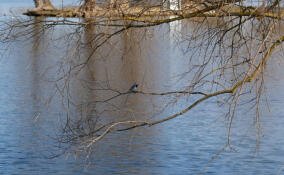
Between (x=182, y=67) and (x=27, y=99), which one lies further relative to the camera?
(x=182, y=67)

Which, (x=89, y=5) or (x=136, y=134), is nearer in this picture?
(x=89, y=5)

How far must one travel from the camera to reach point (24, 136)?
26.3ft

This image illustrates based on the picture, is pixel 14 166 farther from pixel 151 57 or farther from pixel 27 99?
pixel 151 57

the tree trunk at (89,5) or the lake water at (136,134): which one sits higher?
the tree trunk at (89,5)

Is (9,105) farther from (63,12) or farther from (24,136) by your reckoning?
(63,12)

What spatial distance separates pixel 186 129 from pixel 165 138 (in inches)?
21.9

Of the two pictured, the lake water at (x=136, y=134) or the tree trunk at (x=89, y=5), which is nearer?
the tree trunk at (x=89, y=5)

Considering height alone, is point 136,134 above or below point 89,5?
below

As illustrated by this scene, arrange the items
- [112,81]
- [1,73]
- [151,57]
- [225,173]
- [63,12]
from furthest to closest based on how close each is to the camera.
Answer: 1. [151,57]
2. [1,73]
3. [112,81]
4. [225,173]
5. [63,12]

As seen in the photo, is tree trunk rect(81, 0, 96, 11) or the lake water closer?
tree trunk rect(81, 0, 96, 11)

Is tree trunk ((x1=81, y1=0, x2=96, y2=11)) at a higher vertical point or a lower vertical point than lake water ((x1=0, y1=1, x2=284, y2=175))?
higher

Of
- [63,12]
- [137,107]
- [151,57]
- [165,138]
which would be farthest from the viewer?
[151,57]

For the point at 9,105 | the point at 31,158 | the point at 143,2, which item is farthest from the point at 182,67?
the point at 143,2

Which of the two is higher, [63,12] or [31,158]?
[63,12]
